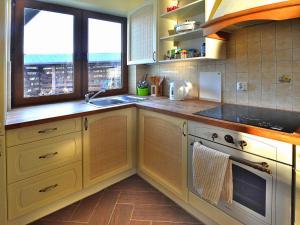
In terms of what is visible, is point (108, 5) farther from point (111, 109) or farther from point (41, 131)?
point (41, 131)

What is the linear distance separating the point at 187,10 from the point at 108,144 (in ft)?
4.91

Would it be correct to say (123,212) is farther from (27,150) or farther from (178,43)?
(178,43)

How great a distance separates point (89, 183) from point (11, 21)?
1.62 m

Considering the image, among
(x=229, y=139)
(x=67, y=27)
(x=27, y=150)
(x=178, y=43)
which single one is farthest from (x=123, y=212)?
(x=67, y=27)

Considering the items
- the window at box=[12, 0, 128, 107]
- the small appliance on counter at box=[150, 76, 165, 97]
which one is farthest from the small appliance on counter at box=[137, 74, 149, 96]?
the window at box=[12, 0, 128, 107]

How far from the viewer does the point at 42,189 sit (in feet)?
5.36

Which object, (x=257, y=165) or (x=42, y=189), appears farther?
(x=42, y=189)

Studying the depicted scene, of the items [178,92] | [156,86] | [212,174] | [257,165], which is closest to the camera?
[257,165]

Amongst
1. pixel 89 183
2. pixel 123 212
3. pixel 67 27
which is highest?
pixel 67 27

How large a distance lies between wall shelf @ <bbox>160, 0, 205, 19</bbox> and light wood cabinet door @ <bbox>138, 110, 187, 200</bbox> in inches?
40.4

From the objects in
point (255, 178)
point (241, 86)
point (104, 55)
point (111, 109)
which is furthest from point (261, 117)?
point (104, 55)

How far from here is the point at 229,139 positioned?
133cm

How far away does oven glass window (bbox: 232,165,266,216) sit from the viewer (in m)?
1.23

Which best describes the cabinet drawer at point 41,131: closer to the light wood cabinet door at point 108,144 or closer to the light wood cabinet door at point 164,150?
the light wood cabinet door at point 108,144
